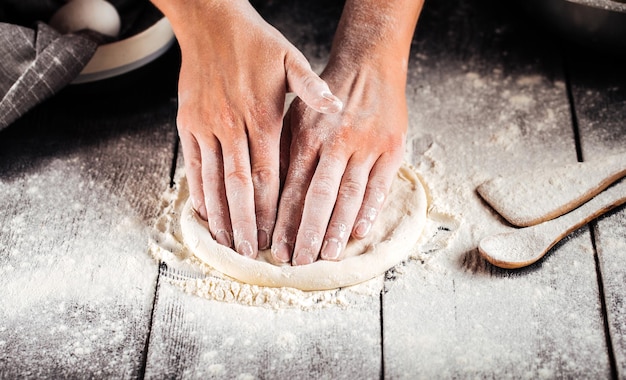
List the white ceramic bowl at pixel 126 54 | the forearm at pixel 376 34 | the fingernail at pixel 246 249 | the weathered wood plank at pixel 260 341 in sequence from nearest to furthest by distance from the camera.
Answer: the weathered wood plank at pixel 260 341, the fingernail at pixel 246 249, the forearm at pixel 376 34, the white ceramic bowl at pixel 126 54

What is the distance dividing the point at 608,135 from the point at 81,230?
3.68 ft

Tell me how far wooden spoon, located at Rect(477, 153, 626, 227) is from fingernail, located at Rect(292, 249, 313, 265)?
15.4 inches

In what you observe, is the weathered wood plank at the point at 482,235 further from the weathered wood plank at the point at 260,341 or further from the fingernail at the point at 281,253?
the fingernail at the point at 281,253

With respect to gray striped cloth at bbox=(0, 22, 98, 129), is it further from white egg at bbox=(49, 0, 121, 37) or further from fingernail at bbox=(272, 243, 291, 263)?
fingernail at bbox=(272, 243, 291, 263)

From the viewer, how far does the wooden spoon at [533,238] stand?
119cm

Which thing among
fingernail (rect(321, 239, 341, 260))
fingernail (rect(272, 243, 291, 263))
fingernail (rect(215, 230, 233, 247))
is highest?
fingernail (rect(321, 239, 341, 260))

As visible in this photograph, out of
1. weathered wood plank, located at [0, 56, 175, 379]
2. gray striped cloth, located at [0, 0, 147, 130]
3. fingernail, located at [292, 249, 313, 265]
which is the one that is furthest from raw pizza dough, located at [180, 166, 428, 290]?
gray striped cloth, located at [0, 0, 147, 130]

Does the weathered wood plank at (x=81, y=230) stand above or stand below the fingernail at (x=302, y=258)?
below

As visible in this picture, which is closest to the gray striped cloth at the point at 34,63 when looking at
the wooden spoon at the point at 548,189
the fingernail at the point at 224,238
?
the fingernail at the point at 224,238

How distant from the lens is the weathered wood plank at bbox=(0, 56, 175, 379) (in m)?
1.11

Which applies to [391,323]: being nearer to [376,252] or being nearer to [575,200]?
[376,252]

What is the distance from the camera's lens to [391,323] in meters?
1.13

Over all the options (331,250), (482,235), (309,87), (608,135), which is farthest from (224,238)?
(608,135)

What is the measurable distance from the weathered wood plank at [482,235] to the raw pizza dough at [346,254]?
0.05 meters
